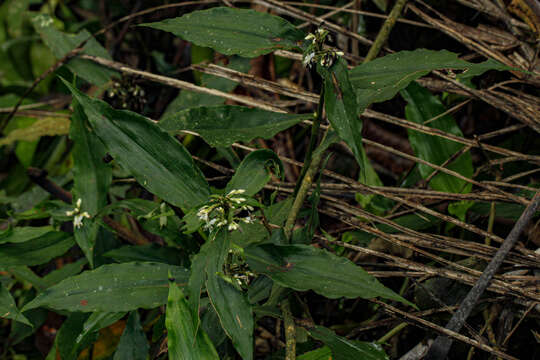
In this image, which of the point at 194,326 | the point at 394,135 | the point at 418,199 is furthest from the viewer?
the point at 394,135

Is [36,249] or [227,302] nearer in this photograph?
[227,302]

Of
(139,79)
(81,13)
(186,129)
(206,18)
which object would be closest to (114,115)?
(186,129)

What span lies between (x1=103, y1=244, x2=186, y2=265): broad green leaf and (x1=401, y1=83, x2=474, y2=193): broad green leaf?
2.30ft

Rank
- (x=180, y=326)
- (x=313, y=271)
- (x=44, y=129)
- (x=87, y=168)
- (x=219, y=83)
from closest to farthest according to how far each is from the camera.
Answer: (x=180, y=326)
(x=313, y=271)
(x=87, y=168)
(x=219, y=83)
(x=44, y=129)

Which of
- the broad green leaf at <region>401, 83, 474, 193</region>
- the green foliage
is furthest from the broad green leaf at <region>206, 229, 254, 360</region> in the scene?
the broad green leaf at <region>401, 83, 474, 193</region>

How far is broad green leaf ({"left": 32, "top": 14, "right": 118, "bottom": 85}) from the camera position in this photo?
4.83 feet

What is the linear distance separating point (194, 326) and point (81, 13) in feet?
6.28

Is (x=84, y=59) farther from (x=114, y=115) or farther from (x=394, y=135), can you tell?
(x=394, y=135)

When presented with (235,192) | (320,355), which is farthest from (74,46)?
(320,355)

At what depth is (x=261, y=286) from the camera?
932mm

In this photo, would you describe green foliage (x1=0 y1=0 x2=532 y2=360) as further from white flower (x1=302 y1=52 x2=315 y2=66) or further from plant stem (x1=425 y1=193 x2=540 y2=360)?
plant stem (x1=425 y1=193 x2=540 y2=360)

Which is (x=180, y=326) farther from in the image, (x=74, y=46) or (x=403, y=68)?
(x=74, y=46)

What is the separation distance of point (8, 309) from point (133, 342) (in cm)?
28

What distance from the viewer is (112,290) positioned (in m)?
0.81
